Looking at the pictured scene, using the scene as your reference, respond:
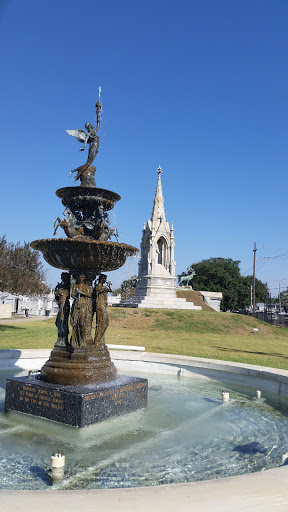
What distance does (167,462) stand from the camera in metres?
4.77

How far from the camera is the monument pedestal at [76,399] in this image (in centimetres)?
626

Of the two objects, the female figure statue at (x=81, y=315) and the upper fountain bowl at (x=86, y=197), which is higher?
the upper fountain bowl at (x=86, y=197)

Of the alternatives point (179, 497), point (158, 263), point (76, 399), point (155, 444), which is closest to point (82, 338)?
point (76, 399)

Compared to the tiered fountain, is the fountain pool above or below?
below

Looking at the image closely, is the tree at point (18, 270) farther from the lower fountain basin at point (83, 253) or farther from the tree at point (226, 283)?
the tree at point (226, 283)

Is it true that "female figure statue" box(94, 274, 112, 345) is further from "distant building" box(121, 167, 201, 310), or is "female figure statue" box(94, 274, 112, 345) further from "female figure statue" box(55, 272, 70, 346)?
"distant building" box(121, 167, 201, 310)


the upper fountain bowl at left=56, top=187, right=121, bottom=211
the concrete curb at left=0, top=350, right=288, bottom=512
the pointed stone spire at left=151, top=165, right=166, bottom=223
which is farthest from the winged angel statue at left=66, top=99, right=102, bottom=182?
the pointed stone spire at left=151, top=165, right=166, bottom=223

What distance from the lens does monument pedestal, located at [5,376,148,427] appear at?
247 inches

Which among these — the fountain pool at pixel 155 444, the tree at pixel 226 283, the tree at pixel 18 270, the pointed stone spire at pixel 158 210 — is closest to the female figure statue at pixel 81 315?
the fountain pool at pixel 155 444

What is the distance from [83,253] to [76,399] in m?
2.59

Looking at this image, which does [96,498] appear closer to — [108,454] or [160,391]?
[108,454]

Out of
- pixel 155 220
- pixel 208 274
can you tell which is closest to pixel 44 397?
pixel 155 220

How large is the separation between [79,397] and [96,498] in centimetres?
335

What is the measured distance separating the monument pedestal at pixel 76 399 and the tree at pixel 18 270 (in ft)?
49.0
